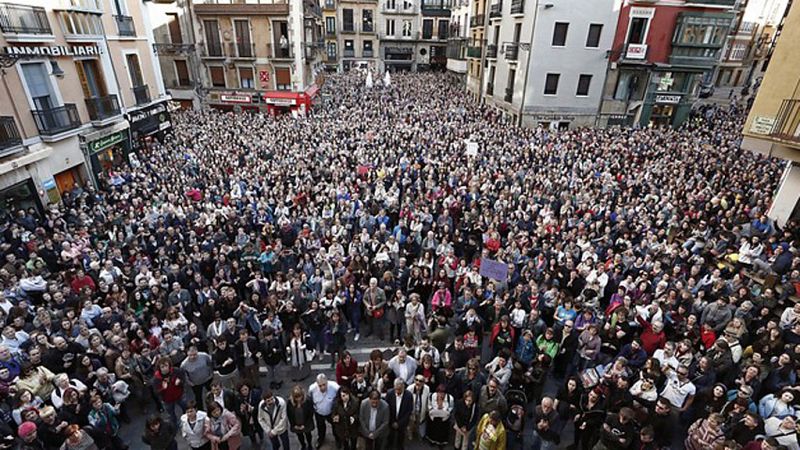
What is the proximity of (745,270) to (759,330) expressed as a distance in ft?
10.9

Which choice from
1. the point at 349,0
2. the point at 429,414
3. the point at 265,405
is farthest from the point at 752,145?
the point at 349,0

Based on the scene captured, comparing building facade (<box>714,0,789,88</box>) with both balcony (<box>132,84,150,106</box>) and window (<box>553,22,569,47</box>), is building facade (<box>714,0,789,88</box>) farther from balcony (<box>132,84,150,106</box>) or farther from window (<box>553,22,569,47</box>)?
balcony (<box>132,84,150,106</box>)

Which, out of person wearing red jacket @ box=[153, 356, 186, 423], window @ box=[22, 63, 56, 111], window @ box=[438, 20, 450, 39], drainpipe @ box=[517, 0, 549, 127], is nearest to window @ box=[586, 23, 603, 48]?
drainpipe @ box=[517, 0, 549, 127]

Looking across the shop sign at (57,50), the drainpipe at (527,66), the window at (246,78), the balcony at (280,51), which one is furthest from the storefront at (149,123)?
the drainpipe at (527,66)

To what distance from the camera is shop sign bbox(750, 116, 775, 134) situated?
10.2 meters

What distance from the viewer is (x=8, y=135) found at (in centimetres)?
1195

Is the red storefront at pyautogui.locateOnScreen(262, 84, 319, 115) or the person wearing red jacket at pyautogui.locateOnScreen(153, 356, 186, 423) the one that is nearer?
the person wearing red jacket at pyautogui.locateOnScreen(153, 356, 186, 423)

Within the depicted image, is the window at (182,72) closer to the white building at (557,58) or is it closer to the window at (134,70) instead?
the window at (134,70)

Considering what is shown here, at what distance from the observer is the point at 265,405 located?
557cm

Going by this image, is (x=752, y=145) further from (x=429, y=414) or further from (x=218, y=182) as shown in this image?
(x=218, y=182)

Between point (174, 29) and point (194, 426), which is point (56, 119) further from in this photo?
point (174, 29)

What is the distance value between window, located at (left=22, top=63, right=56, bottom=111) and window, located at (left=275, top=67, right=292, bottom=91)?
16.7 metres

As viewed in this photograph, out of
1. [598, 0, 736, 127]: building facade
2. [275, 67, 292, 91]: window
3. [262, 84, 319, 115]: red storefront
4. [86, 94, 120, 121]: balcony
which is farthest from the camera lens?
[275, 67, 292, 91]: window

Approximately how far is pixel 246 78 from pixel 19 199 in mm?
19544
